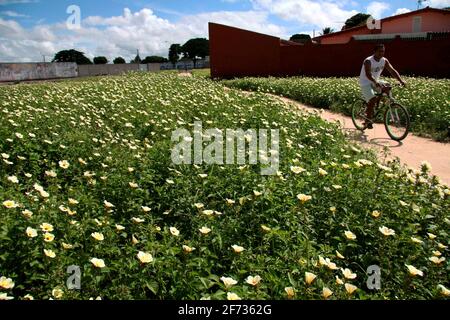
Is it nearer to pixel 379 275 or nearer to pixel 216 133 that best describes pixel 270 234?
pixel 379 275

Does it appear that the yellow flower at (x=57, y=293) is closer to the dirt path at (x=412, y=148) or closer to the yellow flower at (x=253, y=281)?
the yellow flower at (x=253, y=281)

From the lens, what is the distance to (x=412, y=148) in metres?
7.49

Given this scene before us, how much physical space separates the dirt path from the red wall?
1407 centimetres

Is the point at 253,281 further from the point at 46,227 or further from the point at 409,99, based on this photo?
the point at 409,99

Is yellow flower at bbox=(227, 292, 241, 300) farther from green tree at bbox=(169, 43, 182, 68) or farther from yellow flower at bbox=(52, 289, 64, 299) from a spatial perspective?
green tree at bbox=(169, 43, 182, 68)

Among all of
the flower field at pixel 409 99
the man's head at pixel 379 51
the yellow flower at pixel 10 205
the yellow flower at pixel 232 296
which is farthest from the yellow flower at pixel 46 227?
the flower field at pixel 409 99

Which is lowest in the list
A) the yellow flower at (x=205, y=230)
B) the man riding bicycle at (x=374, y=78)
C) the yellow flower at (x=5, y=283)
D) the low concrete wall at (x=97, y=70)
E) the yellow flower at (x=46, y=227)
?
the yellow flower at (x=5, y=283)

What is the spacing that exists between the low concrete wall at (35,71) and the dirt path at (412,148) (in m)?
36.0

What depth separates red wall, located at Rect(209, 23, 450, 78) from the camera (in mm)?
20828

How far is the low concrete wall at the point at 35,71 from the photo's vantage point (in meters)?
36.5

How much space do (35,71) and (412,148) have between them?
1541 inches

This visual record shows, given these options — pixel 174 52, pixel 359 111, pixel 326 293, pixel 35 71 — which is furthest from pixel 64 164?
pixel 174 52

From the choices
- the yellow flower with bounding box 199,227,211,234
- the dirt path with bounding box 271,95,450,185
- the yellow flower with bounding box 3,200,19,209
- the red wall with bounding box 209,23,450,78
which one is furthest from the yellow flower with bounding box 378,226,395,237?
the red wall with bounding box 209,23,450,78

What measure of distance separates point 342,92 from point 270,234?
36.9ft
